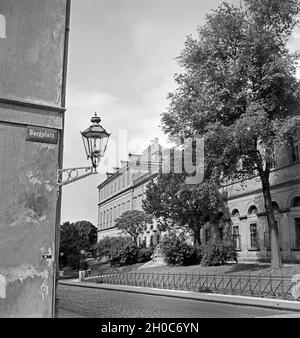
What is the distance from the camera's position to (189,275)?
3319 cm

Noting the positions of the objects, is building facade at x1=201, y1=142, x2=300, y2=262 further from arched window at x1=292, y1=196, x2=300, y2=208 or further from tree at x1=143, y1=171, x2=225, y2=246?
tree at x1=143, y1=171, x2=225, y2=246

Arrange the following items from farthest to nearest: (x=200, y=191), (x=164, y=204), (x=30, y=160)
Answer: (x=164, y=204) → (x=200, y=191) → (x=30, y=160)

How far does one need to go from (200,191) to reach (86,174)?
773 inches

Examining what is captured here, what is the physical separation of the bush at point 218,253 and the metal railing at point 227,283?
3.03 meters

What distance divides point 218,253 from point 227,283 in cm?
943

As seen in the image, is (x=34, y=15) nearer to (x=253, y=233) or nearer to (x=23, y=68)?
(x=23, y=68)

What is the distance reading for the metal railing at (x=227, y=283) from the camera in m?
22.8

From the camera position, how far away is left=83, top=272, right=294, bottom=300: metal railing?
22.8 m

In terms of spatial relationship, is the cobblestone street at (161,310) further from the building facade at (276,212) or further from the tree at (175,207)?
the tree at (175,207)

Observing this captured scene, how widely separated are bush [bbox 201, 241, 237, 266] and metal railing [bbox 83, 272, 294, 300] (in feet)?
9.94
